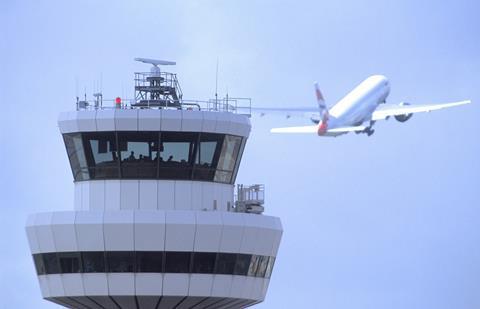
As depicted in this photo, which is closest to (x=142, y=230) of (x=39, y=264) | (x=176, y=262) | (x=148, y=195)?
(x=176, y=262)

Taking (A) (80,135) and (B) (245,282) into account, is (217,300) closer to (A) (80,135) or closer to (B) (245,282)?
(B) (245,282)

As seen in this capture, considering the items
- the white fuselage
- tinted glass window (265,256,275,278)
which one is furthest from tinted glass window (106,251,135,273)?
the white fuselage

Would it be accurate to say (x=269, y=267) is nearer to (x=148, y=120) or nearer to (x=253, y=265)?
(x=253, y=265)

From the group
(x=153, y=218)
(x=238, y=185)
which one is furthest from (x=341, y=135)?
(x=153, y=218)

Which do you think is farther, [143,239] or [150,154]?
[150,154]

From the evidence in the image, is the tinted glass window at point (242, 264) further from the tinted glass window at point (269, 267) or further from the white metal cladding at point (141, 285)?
the tinted glass window at point (269, 267)

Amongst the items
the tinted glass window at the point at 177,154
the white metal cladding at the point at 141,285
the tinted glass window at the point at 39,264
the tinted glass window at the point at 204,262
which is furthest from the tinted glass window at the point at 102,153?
the tinted glass window at the point at 204,262
